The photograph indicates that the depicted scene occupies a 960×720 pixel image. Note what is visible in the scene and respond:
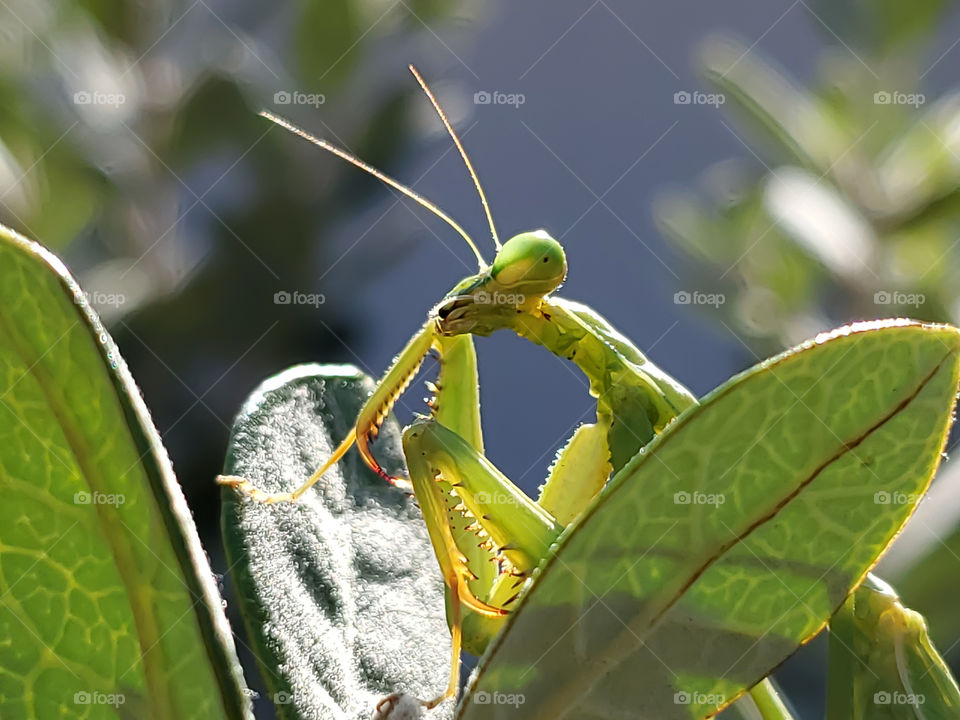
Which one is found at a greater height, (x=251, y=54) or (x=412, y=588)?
(x=251, y=54)

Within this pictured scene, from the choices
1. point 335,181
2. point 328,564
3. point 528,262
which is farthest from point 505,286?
point 335,181

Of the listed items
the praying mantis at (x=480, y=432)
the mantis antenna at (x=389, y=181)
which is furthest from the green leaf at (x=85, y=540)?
the mantis antenna at (x=389, y=181)

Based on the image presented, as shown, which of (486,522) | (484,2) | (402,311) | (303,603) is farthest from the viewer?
(402,311)

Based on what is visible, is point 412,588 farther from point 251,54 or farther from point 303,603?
point 251,54

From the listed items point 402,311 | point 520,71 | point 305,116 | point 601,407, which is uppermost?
point 520,71

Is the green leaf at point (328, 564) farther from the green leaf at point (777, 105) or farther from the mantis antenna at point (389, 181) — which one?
the green leaf at point (777, 105)

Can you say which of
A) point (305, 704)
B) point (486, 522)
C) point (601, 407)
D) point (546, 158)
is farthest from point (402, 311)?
point (305, 704)

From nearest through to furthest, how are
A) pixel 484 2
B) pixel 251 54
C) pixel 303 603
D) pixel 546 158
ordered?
1. pixel 303 603
2. pixel 251 54
3. pixel 484 2
4. pixel 546 158
